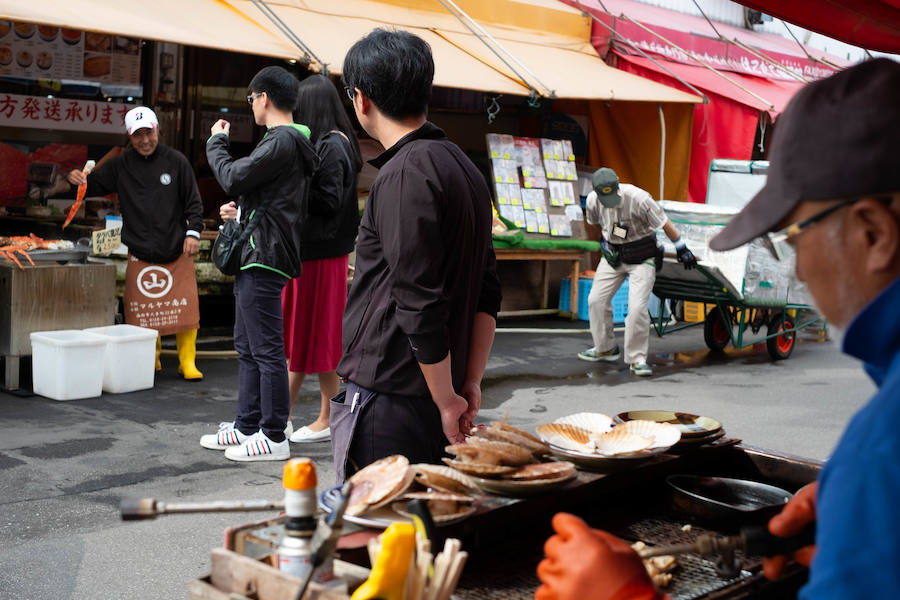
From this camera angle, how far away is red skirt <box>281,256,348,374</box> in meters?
6.89

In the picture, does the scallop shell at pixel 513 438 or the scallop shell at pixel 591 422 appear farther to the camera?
the scallop shell at pixel 591 422

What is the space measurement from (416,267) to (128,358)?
567 cm

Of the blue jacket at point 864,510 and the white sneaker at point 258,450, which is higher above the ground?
the blue jacket at point 864,510

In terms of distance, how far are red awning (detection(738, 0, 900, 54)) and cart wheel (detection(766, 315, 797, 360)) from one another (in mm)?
7456

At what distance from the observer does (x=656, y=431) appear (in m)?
3.30

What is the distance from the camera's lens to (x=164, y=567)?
4.86 m

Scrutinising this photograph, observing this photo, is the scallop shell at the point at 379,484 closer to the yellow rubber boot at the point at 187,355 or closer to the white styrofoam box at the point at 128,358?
the white styrofoam box at the point at 128,358

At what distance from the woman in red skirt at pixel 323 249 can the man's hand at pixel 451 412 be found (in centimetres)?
339

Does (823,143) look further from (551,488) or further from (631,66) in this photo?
(631,66)

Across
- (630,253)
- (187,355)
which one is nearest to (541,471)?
(187,355)

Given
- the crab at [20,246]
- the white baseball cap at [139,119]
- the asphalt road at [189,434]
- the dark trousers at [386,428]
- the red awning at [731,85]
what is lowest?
the asphalt road at [189,434]

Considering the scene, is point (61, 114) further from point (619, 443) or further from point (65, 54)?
point (619, 443)

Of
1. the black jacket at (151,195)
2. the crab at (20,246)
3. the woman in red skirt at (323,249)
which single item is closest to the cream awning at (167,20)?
the black jacket at (151,195)

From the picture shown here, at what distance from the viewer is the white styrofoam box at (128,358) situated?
8156 mm
